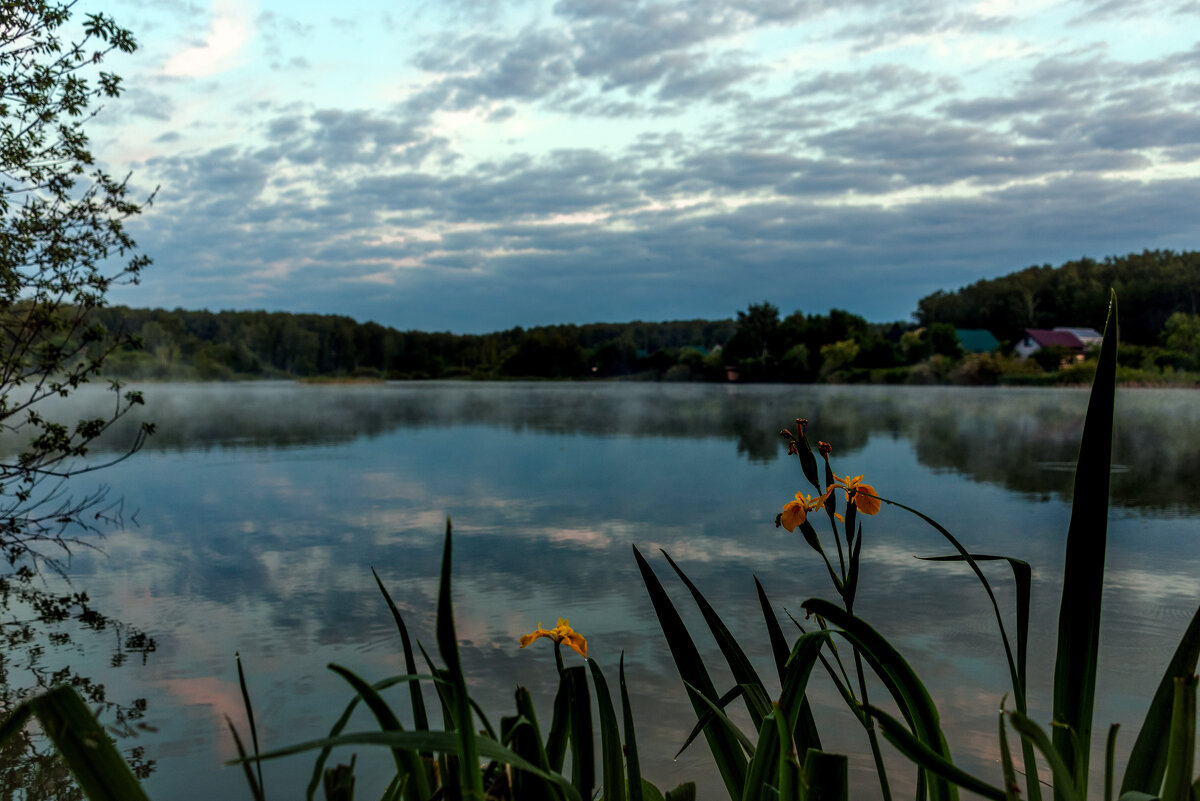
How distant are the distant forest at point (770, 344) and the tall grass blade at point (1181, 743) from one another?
2002 inches

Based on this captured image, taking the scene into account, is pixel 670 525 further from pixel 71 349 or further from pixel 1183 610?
pixel 71 349

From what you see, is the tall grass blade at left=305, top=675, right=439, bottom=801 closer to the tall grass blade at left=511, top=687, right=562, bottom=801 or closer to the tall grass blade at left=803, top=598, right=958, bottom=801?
the tall grass blade at left=511, top=687, right=562, bottom=801

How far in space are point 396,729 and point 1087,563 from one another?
2.86ft

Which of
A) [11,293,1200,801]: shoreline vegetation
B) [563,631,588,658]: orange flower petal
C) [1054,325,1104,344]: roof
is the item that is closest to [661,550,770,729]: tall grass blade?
[11,293,1200,801]: shoreline vegetation

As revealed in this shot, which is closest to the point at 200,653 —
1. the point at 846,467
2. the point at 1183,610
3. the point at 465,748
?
the point at 465,748

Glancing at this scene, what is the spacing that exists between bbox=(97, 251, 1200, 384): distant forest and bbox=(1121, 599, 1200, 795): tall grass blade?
50.6m

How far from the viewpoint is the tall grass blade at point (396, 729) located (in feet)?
2.80

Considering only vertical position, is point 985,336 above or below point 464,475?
above

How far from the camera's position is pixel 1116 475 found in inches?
372

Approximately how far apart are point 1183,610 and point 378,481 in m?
7.81

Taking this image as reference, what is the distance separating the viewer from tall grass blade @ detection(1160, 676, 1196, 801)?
32.5 inches

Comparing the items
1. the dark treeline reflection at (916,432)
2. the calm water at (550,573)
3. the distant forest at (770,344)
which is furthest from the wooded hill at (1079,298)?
the calm water at (550,573)

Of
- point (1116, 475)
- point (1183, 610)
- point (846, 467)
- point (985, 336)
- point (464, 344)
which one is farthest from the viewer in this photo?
point (464, 344)

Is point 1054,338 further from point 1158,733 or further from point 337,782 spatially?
point 337,782
